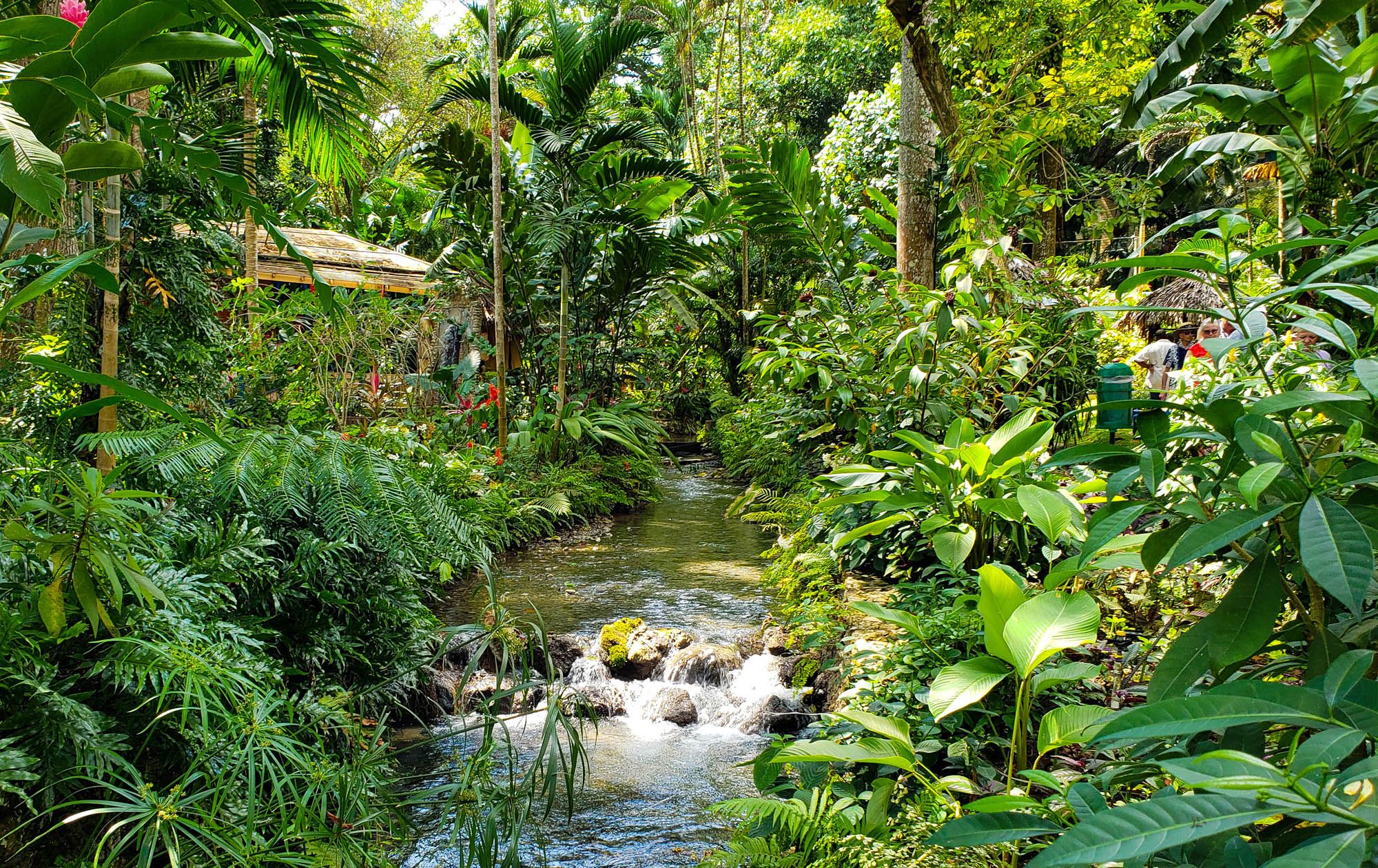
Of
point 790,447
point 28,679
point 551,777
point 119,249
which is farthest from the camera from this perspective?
point 790,447

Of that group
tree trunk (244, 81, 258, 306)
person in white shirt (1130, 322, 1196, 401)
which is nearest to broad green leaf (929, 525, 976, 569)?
tree trunk (244, 81, 258, 306)

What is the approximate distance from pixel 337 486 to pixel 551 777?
5.02 ft

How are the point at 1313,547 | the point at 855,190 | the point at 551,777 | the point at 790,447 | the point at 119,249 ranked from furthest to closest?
1. the point at 855,190
2. the point at 790,447
3. the point at 119,249
4. the point at 551,777
5. the point at 1313,547

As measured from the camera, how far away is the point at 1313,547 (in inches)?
48.9

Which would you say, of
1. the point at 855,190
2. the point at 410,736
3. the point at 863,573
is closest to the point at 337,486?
the point at 410,736

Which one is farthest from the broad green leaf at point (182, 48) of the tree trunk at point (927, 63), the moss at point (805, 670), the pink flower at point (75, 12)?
the tree trunk at point (927, 63)

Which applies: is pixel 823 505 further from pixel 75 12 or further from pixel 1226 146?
pixel 75 12

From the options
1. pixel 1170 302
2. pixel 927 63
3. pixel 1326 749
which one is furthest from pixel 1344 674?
pixel 1170 302

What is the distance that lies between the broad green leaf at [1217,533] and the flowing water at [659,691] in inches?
75.6

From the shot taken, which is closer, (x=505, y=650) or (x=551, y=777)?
(x=551, y=777)

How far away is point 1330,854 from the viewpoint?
2.87 ft

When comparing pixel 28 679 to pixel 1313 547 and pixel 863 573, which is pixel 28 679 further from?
pixel 863 573

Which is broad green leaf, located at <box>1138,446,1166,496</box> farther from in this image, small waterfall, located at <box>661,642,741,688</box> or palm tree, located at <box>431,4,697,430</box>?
palm tree, located at <box>431,4,697,430</box>

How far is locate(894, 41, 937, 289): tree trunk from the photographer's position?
6465mm
